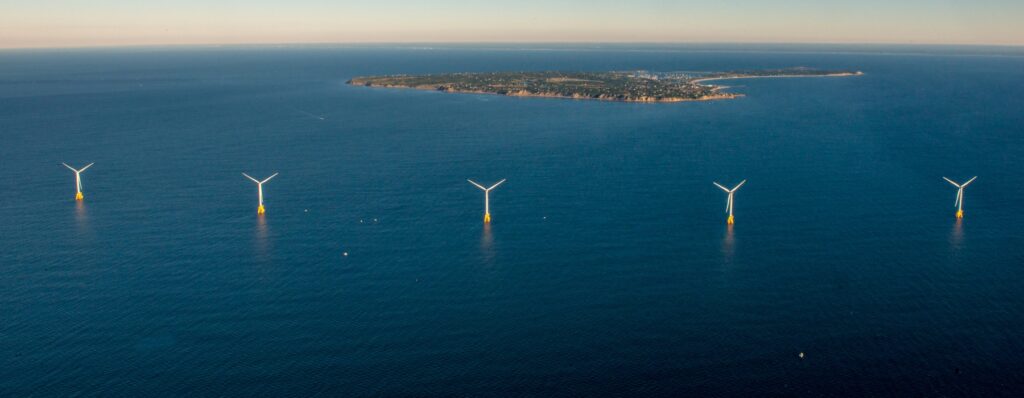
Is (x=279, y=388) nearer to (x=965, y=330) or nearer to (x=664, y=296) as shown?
(x=664, y=296)

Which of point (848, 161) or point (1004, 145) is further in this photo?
point (1004, 145)

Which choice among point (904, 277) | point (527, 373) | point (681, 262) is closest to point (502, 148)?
point (681, 262)

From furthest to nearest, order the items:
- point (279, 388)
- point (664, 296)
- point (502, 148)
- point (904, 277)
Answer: point (502, 148), point (904, 277), point (664, 296), point (279, 388)

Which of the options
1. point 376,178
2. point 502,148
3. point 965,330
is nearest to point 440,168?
point 376,178

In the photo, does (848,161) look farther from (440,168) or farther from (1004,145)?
(440,168)

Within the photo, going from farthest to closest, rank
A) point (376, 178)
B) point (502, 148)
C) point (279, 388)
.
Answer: point (502, 148), point (376, 178), point (279, 388)

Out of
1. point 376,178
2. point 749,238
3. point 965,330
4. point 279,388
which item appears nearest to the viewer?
point 279,388
